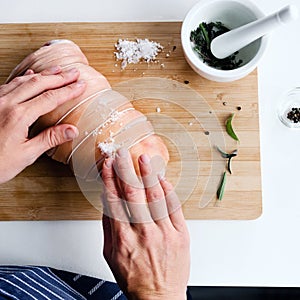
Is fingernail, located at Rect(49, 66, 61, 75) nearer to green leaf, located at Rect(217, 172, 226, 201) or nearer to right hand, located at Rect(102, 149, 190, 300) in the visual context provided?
right hand, located at Rect(102, 149, 190, 300)

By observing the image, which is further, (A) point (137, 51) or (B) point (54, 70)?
(A) point (137, 51)

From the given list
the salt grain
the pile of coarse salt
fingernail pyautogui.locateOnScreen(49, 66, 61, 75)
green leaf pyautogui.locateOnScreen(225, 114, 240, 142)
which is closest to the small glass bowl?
green leaf pyautogui.locateOnScreen(225, 114, 240, 142)

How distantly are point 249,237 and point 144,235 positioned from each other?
0.29 m

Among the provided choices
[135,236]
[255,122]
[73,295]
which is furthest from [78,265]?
[255,122]

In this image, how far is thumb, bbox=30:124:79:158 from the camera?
45.2 inches

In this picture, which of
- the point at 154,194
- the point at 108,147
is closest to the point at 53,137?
the point at 108,147

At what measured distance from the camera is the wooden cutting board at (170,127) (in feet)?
4.20

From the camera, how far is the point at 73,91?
1150 mm

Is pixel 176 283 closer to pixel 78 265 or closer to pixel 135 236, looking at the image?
pixel 135 236

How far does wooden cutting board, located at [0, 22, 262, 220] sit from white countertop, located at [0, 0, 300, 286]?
4cm

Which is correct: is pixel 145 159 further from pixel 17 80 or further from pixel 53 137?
pixel 17 80

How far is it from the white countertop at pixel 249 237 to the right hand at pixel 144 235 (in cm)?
15

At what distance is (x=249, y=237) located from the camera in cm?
131

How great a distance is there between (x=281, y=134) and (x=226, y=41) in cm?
28
